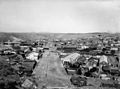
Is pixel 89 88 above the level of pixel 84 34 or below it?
below

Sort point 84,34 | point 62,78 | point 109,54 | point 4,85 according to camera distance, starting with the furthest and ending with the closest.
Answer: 1. point 84,34
2. point 109,54
3. point 62,78
4. point 4,85

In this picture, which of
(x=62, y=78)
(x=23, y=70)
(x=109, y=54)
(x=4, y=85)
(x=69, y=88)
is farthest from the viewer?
(x=109, y=54)

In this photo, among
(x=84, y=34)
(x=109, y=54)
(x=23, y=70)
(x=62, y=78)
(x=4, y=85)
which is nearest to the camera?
(x=4, y=85)

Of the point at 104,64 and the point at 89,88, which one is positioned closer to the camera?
the point at 89,88

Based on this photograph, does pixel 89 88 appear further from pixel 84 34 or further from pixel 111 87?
pixel 84 34

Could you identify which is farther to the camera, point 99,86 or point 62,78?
point 62,78

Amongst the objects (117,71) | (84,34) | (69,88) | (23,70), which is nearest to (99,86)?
(69,88)

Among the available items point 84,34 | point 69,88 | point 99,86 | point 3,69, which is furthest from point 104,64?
point 84,34

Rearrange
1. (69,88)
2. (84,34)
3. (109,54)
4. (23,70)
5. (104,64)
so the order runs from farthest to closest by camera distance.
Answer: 1. (84,34)
2. (109,54)
3. (104,64)
4. (23,70)
5. (69,88)

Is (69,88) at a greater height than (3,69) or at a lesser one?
lesser

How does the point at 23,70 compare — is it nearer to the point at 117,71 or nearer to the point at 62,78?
the point at 62,78
